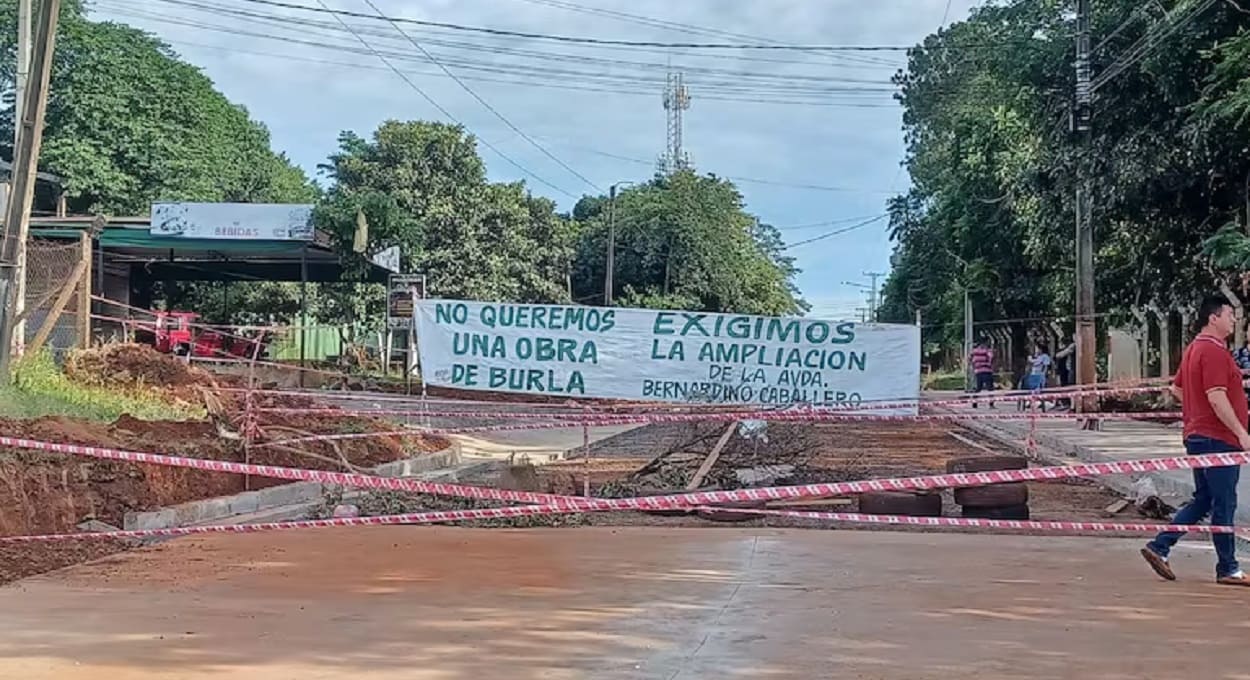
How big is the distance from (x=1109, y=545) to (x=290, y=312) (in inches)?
1799

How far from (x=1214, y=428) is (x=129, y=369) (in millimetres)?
13865

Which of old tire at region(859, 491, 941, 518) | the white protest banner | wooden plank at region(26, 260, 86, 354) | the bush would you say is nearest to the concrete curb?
the white protest banner

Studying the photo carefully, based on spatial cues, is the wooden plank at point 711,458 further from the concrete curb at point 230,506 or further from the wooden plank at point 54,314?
the wooden plank at point 54,314

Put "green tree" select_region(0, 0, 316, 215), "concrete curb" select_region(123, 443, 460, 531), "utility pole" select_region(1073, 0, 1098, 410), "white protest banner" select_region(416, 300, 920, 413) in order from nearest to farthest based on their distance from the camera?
1. "concrete curb" select_region(123, 443, 460, 531)
2. "white protest banner" select_region(416, 300, 920, 413)
3. "utility pole" select_region(1073, 0, 1098, 410)
4. "green tree" select_region(0, 0, 316, 215)

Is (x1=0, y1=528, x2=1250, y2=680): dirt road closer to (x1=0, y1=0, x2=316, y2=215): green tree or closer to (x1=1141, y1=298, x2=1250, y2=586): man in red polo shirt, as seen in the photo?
(x1=1141, y1=298, x2=1250, y2=586): man in red polo shirt

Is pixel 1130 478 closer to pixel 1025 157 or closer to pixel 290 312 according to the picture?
pixel 1025 157

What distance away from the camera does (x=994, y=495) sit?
10781 mm

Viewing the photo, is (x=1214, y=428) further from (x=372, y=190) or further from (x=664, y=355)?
(x=372, y=190)

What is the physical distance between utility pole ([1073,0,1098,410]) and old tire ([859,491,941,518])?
13322 mm

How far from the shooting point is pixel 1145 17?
2131 centimetres

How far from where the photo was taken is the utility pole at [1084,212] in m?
22.1

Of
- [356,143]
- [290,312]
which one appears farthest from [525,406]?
[290,312]

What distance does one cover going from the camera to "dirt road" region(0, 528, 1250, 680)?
5.46 m

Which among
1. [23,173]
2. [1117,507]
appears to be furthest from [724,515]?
[23,173]
